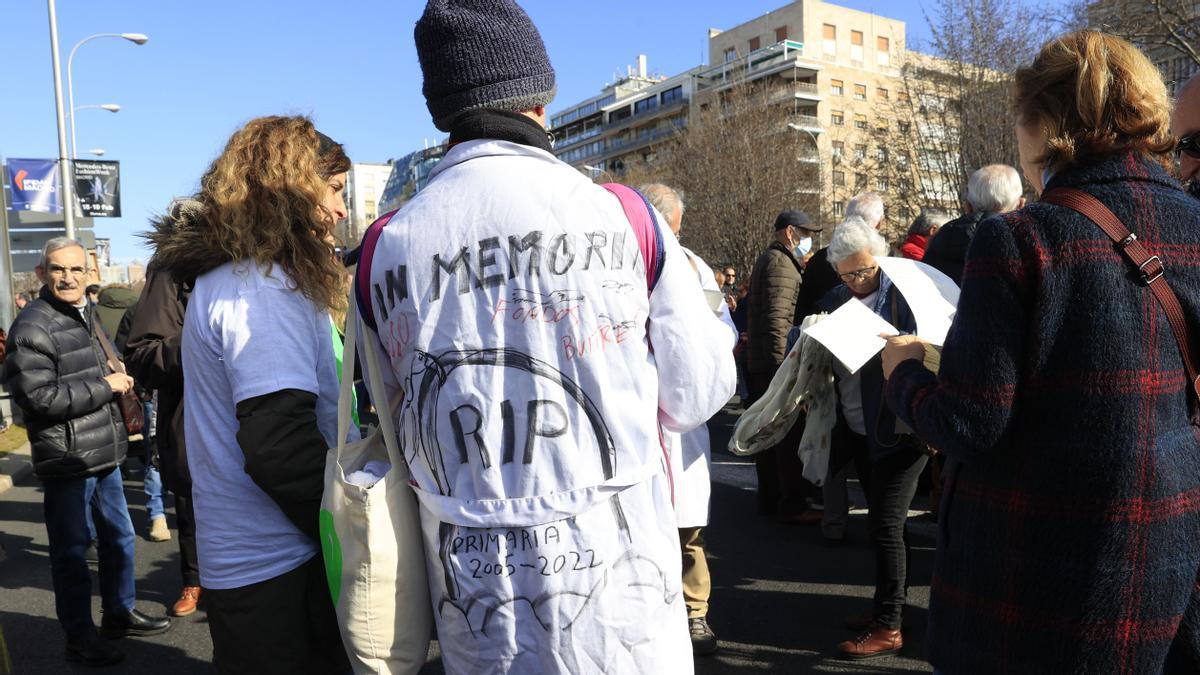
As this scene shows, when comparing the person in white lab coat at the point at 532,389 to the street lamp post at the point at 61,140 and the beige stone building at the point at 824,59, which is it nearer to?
the street lamp post at the point at 61,140

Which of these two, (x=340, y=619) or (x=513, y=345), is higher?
(x=513, y=345)

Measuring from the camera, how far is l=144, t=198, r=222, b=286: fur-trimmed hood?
194 centimetres

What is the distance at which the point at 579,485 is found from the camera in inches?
54.9

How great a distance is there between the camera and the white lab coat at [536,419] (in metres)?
1.40

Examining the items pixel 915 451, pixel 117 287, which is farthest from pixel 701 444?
pixel 117 287

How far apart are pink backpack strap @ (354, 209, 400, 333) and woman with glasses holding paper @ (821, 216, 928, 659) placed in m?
2.34

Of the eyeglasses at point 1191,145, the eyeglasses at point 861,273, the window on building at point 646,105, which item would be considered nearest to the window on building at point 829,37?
the window on building at point 646,105

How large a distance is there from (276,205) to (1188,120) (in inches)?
90.0

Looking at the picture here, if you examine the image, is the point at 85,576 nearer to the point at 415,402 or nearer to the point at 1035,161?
the point at 415,402

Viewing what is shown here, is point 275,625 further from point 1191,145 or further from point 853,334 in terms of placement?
point 1191,145

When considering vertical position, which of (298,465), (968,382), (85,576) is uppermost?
(968,382)

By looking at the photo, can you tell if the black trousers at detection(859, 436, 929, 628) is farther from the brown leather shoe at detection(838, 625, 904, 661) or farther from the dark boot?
the dark boot

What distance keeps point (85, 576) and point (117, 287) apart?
4.51 meters

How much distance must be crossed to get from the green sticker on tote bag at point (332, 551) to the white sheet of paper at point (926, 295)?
131 cm
